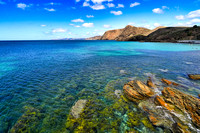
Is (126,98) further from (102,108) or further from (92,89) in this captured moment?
(92,89)

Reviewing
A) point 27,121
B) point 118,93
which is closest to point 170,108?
point 118,93

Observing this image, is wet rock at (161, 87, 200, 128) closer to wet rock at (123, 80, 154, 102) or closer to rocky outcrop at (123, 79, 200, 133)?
rocky outcrop at (123, 79, 200, 133)

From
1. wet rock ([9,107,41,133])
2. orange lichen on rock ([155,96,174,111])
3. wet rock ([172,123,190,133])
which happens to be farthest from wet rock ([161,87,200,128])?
wet rock ([9,107,41,133])

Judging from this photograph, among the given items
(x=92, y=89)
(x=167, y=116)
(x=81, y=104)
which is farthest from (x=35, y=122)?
(x=167, y=116)

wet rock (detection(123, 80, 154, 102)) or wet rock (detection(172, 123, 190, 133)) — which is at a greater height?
wet rock (detection(123, 80, 154, 102))

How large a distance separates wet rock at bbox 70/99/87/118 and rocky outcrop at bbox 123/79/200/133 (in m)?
7.28

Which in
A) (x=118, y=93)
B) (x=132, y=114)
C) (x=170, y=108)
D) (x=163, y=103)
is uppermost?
(x=163, y=103)

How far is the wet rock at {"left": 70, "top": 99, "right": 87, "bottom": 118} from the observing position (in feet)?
40.0

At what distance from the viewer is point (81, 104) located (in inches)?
550

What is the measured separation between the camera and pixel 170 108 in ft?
41.5

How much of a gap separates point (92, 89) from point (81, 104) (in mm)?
4617

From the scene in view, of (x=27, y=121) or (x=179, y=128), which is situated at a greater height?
(x=27, y=121)

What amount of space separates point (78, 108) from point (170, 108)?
487 inches

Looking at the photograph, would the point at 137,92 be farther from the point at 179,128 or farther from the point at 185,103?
the point at 179,128
